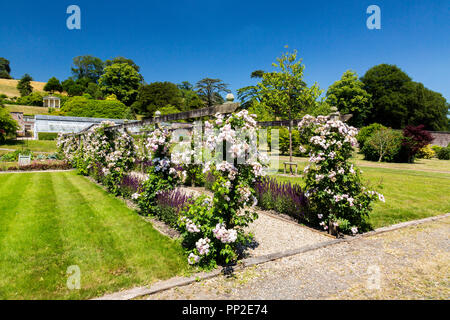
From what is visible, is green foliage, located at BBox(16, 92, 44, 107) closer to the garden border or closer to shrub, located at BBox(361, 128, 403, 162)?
shrub, located at BBox(361, 128, 403, 162)

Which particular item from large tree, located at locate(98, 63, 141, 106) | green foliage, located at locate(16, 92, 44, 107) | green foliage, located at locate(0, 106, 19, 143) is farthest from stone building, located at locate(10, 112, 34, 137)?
green foliage, located at locate(16, 92, 44, 107)

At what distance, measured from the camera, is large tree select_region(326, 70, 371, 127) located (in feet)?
134

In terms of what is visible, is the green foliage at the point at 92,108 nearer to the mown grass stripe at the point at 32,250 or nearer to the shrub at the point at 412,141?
the shrub at the point at 412,141

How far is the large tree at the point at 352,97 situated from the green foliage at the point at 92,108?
38.1 m

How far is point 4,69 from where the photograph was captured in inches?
3359

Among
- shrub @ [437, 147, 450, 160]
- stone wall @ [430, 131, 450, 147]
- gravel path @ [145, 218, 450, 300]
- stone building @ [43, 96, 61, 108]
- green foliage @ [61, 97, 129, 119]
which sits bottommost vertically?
gravel path @ [145, 218, 450, 300]

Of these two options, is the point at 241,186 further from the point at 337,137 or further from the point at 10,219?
the point at 10,219

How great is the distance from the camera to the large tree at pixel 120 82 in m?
56.3

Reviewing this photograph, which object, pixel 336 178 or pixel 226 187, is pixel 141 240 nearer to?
pixel 226 187

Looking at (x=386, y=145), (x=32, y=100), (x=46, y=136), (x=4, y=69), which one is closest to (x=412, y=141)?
(x=386, y=145)

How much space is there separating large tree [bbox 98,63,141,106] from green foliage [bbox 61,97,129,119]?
981 cm

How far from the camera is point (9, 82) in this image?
73.4m

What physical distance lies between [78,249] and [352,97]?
153 feet

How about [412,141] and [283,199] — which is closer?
[283,199]
